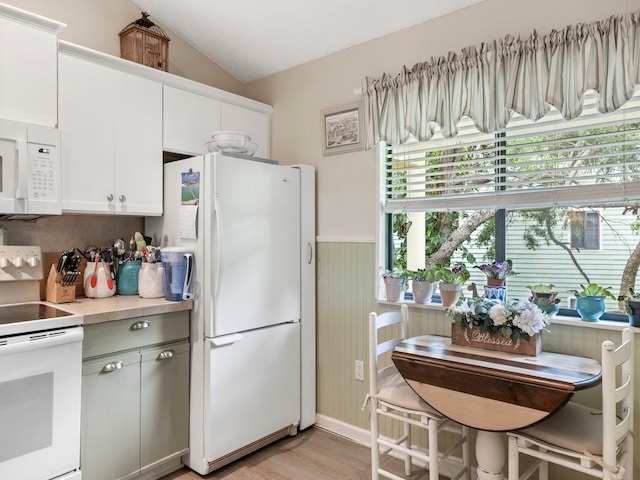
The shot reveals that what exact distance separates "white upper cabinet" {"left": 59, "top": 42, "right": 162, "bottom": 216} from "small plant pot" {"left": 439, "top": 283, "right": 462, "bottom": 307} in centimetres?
174

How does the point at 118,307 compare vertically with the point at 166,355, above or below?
above

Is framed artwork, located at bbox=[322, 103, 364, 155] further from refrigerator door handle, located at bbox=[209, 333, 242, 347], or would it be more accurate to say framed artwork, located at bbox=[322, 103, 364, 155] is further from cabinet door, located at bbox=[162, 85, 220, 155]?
refrigerator door handle, located at bbox=[209, 333, 242, 347]

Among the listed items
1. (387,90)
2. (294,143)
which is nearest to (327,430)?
(294,143)

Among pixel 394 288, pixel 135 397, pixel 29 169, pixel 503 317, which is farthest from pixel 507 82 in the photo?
pixel 135 397

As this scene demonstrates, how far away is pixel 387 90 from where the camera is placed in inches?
104

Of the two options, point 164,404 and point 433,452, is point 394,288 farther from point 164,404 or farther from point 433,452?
point 164,404

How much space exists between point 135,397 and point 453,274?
5.87ft

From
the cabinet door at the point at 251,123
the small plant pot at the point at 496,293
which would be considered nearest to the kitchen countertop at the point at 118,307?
the cabinet door at the point at 251,123

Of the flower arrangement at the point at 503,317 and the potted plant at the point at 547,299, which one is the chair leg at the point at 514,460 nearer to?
the flower arrangement at the point at 503,317

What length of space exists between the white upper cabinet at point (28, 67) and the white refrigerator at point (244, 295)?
2.35ft

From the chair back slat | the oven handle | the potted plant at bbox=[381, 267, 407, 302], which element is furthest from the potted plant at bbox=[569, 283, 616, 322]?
the oven handle

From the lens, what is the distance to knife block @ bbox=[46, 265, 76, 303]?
7.53 ft

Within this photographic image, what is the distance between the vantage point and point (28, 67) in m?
2.09

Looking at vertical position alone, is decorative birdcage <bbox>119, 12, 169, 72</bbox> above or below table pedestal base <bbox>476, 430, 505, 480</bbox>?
above
